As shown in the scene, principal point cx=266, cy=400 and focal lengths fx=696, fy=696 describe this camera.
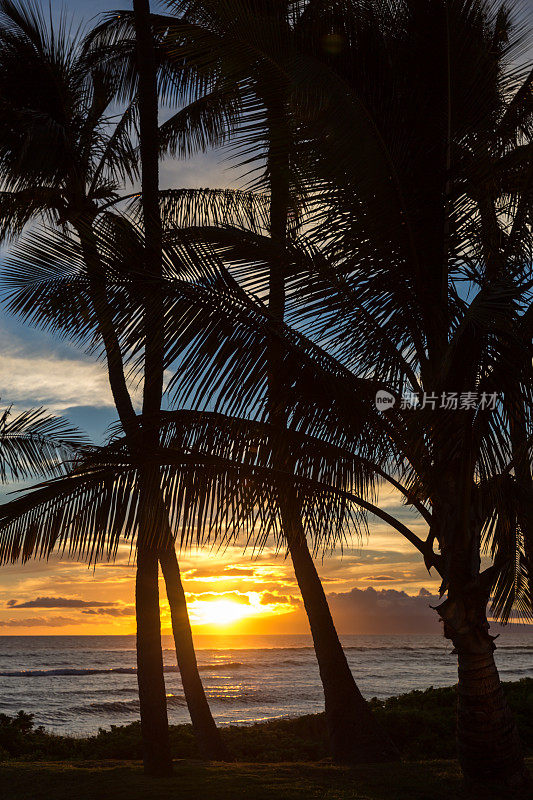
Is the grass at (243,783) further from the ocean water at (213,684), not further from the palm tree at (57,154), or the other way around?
the ocean water at (213,684)

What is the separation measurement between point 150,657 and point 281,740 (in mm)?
5466

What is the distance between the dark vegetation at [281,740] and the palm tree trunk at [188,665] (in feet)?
5.56

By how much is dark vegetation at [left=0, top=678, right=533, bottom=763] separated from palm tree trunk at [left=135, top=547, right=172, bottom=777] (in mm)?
3681

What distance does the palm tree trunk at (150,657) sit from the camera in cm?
979

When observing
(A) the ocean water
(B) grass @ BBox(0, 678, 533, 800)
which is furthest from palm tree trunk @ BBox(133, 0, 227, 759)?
(A) the ocean water

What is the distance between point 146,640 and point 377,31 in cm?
816

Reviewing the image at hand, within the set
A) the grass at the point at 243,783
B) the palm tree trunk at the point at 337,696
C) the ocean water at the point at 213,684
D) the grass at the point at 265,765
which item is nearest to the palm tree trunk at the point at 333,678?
the palm tree trunk at the point at 337,696

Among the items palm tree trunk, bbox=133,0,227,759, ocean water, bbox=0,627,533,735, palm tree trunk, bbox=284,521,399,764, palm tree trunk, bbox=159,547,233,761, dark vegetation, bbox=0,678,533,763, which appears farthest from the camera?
ocean water, bbox=0,627,533,735

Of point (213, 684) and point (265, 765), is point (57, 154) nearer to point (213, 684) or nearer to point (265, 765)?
point (265, 765)

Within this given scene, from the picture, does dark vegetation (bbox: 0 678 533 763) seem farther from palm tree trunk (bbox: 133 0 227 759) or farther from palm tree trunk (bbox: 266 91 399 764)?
palm tree trunk (bbox: 266 91 399 764)

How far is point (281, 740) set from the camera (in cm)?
1395

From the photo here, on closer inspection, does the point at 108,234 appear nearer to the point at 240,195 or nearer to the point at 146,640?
the point at 146,640

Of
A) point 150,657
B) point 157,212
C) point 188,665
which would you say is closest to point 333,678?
point 188,665

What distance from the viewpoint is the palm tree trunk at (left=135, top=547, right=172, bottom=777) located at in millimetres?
9789
